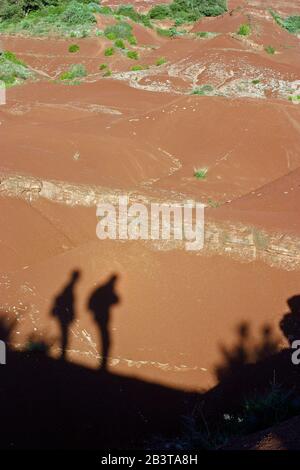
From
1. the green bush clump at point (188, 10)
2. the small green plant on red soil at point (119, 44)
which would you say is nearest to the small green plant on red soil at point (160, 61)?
the small green plant on red soil at point (119, 44)

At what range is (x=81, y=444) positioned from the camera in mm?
5160

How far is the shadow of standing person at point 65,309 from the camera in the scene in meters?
6.51

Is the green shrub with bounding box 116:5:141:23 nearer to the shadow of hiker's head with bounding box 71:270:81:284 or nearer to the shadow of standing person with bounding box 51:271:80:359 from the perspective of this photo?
the shadow of hiker's head with bounding box 71:270:81:284

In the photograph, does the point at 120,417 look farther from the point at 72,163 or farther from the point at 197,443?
the point at 72,163

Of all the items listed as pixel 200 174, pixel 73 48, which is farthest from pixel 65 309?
pixel 73 48

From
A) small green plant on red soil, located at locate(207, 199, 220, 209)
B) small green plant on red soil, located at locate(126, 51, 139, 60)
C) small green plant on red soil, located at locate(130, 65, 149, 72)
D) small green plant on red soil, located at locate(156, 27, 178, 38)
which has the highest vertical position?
small green plant on red soil, located at locate(156, 27, 178, 38)

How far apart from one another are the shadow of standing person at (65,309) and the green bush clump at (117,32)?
89.8 ft

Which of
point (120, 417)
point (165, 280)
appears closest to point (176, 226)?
point (165, 280)

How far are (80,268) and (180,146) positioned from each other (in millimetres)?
8010

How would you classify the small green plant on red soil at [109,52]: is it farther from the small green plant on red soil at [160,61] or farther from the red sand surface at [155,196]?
the red sand surface at [155,196]

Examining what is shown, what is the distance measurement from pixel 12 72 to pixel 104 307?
20823 millimetres

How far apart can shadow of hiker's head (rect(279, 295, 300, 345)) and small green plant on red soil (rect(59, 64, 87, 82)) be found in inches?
844

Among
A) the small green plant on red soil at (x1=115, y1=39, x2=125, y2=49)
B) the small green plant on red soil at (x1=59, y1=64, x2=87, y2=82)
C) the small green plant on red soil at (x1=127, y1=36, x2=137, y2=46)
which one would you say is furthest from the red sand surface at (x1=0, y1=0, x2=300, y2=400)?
the small green plant on red soil at (x1=127, y1=36, x2=137, y2=46)

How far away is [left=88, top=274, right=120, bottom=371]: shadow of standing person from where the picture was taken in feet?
21.1
